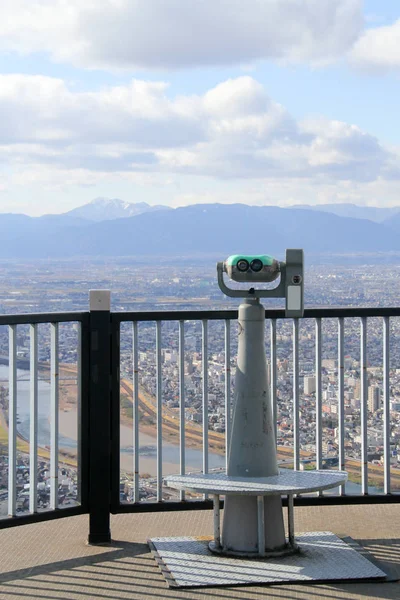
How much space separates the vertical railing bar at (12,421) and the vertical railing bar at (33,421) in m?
0.09

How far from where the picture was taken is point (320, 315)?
4801 millimetres

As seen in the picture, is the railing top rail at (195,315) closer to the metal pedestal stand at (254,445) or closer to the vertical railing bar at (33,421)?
the vertical railing bar at (33,421)

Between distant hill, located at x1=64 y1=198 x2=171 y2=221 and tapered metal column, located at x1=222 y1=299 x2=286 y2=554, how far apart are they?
158ft

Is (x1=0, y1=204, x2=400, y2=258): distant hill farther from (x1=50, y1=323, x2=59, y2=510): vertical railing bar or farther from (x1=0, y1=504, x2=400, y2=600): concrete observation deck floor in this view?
(x1=50, y1=323, x2=59, y2=510): vertical railing bar

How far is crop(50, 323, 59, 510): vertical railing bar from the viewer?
454 centimetres

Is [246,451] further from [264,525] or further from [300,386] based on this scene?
[300,386]

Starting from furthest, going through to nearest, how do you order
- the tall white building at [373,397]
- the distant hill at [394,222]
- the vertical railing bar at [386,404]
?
the distant hill at [394,222] < the tall white building at [373,397] < the vertical railing bar at [386,404]

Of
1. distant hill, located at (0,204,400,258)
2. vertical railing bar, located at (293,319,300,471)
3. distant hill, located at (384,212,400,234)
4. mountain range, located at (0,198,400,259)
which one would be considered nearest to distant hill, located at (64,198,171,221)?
mountain range, located at (0,198,400,259)

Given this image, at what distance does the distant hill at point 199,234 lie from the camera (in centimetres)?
3672

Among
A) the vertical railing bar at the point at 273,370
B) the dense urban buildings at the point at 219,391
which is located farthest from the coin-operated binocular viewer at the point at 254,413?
the vertical railing bar at the point at 273,370

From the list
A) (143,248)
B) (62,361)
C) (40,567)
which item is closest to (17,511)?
(40,567)

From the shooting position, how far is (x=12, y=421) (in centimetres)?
444

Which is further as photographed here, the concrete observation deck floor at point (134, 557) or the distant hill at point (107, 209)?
the distant hill at point (107, 209)

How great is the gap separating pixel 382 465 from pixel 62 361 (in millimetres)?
1899
